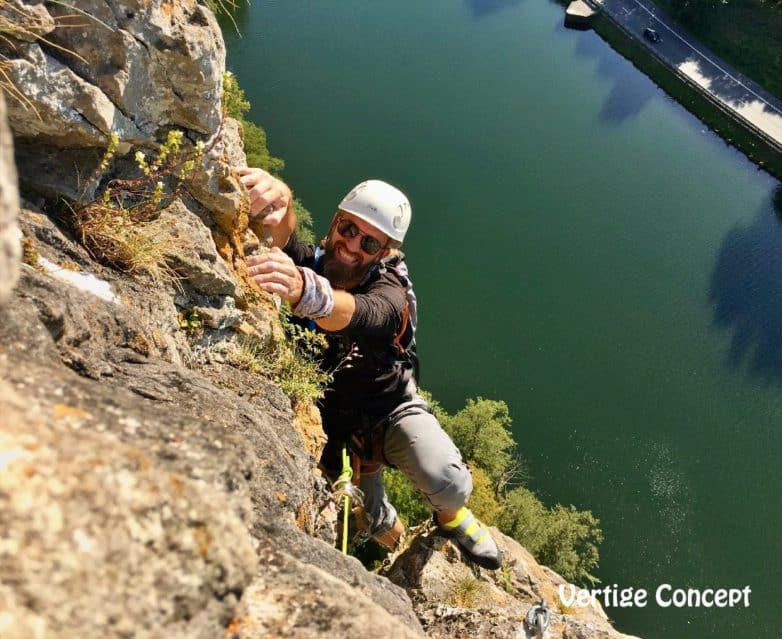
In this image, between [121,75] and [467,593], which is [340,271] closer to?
[121,75]

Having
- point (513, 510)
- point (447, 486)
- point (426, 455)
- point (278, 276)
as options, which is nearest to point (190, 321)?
point (278, 276)

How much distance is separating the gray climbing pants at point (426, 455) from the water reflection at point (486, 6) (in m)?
36.0

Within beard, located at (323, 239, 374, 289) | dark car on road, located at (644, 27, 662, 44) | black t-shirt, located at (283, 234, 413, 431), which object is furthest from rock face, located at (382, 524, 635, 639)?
dark car on road, located at (644, 27, 662, 44)

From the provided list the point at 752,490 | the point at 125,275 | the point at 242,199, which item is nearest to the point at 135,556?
the point at 125,275

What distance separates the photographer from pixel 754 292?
23359mm

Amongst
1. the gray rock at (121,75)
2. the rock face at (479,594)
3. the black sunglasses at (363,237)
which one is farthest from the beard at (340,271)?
the rock face at (479,594)

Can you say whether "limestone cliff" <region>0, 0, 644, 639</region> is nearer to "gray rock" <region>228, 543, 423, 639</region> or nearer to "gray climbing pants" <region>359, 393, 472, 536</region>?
"gray rock" <region>228, 543, 423, 639</region>

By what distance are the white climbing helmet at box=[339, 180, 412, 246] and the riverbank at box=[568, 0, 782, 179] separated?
2839 centimetres

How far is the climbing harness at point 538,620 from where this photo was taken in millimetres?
5641

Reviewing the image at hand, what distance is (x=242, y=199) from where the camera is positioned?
457cm

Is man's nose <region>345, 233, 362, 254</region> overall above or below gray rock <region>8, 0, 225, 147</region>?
below

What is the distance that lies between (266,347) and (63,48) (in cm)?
237

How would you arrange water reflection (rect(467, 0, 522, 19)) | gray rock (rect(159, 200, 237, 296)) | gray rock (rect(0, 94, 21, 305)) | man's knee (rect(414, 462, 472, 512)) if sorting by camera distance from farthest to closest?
water reflection (rect(467, 0, 522, 19)) < man's knee (rect(414, 462, 472, 512)) < gray rock (rect(159, 200, 237, 296)) < gray rock (rect(0, 94, 21, 305))

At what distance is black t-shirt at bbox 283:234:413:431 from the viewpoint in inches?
186
